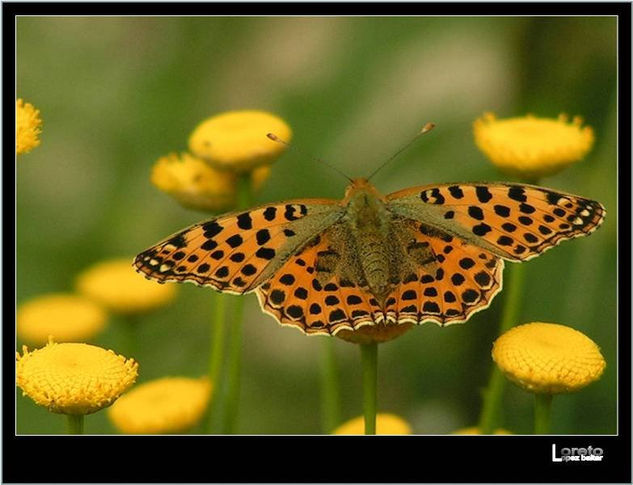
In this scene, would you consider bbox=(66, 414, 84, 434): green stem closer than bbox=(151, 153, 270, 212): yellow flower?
Yes

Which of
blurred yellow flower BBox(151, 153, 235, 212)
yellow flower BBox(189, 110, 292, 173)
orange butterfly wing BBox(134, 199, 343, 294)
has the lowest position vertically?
orange butterfly wing BBox(134, 199, 343, 294)

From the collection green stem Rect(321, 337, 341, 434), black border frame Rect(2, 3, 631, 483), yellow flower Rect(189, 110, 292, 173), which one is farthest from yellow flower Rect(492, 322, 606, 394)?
yellow flower Rect(189, 110, 292, 173)

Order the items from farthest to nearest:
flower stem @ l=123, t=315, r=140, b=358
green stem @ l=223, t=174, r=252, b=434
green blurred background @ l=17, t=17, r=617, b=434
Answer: green blurred background @ l=17, t=17, r=617, b=434
flower stem @ l=123, t=315, r=140, b=358
green stem @ l=223, t=174, r=252, b=434

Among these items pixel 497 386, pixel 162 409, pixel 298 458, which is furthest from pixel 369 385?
pixel 162 409

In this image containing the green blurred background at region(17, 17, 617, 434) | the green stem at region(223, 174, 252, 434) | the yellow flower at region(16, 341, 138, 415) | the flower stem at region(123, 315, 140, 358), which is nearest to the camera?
the yellow flower at region(16, 341, 138, 415)

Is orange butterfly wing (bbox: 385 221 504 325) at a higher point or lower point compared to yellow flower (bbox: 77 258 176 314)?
lower

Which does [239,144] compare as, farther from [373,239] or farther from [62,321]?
[62,321]

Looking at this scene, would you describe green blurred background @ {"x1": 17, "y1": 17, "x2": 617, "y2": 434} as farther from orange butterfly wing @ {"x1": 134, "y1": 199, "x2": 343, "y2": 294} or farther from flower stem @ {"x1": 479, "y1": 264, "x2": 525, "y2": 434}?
orange butterfly wing @ {"x1": 134, "y1": 199, "x2": 343, "y2": 294}
